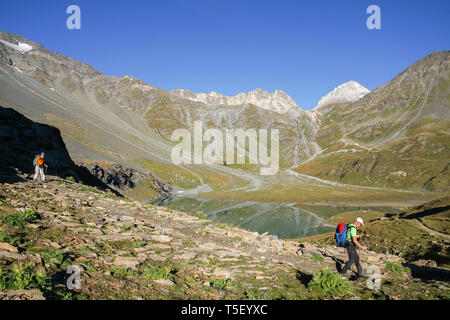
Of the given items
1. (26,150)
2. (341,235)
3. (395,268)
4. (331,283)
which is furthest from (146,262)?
(26,150)

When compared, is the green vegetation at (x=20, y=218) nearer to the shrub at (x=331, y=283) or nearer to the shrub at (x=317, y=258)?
the shrub at (x=331, y=283)

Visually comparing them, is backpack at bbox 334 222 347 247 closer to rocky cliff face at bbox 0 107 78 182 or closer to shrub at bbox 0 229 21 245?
shrub at bbox 0 229 21 245

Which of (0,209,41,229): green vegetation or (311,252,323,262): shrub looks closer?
(0,209,41,229): green vegetation

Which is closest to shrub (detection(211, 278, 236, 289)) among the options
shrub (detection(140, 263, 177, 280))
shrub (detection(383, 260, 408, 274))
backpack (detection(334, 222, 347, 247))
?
shrub (detection(140, 263, 177, 280))

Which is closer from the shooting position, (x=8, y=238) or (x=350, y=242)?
(x=8, y=238)

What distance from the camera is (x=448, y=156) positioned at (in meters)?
156

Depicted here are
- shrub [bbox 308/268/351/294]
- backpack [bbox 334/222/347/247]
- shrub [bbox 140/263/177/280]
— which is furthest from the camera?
backpack [bbox 334/222/347/247]

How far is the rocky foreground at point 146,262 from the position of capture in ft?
25.9

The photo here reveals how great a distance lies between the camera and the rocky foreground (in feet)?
25.9

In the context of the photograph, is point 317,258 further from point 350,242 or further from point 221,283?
point 221,283

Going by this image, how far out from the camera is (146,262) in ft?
35.4
